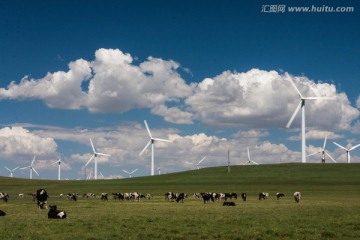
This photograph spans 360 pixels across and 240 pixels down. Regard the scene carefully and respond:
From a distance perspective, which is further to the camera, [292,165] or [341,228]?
[292,165]

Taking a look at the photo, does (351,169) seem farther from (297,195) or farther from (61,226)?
(61,226)

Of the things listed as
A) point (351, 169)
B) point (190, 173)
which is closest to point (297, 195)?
point (351, 169)

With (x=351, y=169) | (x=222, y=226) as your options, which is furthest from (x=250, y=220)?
(x=351, y=169)

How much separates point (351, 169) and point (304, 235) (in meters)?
106

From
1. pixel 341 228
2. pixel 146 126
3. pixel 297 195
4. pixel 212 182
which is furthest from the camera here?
pixel 146 126

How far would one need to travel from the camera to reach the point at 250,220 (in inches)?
1038

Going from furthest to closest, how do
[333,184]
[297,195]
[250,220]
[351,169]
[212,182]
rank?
[351,169]
[212,182]
[333,184]
[297,195]
[250,220]

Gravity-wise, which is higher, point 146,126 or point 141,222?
point 146,126

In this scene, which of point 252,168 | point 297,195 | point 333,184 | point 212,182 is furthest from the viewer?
point 252,168

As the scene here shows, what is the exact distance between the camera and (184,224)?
24156 millimetres

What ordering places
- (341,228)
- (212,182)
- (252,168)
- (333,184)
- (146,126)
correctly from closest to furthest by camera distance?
(341,228), (333,184), (212,182), (252,168), (146,126)

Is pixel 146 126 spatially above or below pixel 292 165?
Result: above

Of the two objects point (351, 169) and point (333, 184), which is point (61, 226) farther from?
point (351, 169)

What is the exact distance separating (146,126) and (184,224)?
392 ft
